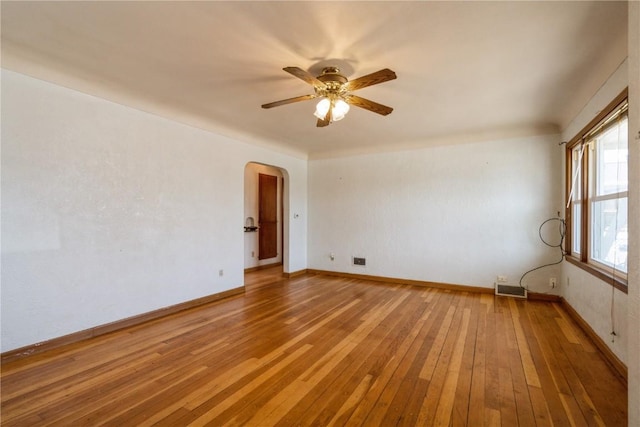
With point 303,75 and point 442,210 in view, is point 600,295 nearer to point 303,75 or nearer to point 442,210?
point 442,210

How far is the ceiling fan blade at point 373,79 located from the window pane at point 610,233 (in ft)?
7.50

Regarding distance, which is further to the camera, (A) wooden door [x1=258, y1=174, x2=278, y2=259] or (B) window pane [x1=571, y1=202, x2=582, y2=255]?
(A) wooden door [x1=258, y1=174, x2=278, y2=259]

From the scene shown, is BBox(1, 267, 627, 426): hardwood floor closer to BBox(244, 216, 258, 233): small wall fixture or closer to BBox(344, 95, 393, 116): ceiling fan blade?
BBox(344, 95, 393, 116): ceiling fan blade

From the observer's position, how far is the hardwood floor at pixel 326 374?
5.84ft

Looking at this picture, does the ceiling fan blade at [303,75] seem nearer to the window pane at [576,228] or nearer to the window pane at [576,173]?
the window pane at [576,173]

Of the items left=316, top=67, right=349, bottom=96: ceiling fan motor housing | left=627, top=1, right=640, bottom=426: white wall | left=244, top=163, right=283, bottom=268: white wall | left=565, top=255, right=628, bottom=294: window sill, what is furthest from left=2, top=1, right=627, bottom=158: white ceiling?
left=244, top=163, right=283, bottom=268: white wall

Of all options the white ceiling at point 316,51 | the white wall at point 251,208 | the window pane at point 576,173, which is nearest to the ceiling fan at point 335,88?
the white ceiling at point 316,51

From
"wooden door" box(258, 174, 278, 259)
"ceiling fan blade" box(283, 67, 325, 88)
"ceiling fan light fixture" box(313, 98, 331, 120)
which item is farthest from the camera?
"wooden door" box(258, 174, 278, 259)

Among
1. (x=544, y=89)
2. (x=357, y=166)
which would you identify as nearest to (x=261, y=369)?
(x=544, y=89)

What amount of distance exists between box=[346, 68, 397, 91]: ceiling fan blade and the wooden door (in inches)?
181

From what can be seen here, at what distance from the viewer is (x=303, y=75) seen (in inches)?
89.4

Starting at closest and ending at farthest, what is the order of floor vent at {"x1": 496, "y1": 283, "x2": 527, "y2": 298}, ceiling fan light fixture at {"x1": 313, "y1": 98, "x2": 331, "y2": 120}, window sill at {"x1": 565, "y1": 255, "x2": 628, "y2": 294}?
window sill at {"x1": 565, "y1": 255, "x2": 628, "y2": 294} → ceiling fan light fixture at {"x1": 313, "y1": 98, "x2": 331, "y2": 120} → floor vent at {"x1": 496, "y1": 283, "x2": 527, "y2": 298}

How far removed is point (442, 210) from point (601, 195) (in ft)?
6.98

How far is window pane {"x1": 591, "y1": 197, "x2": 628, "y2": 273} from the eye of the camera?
2479mm
